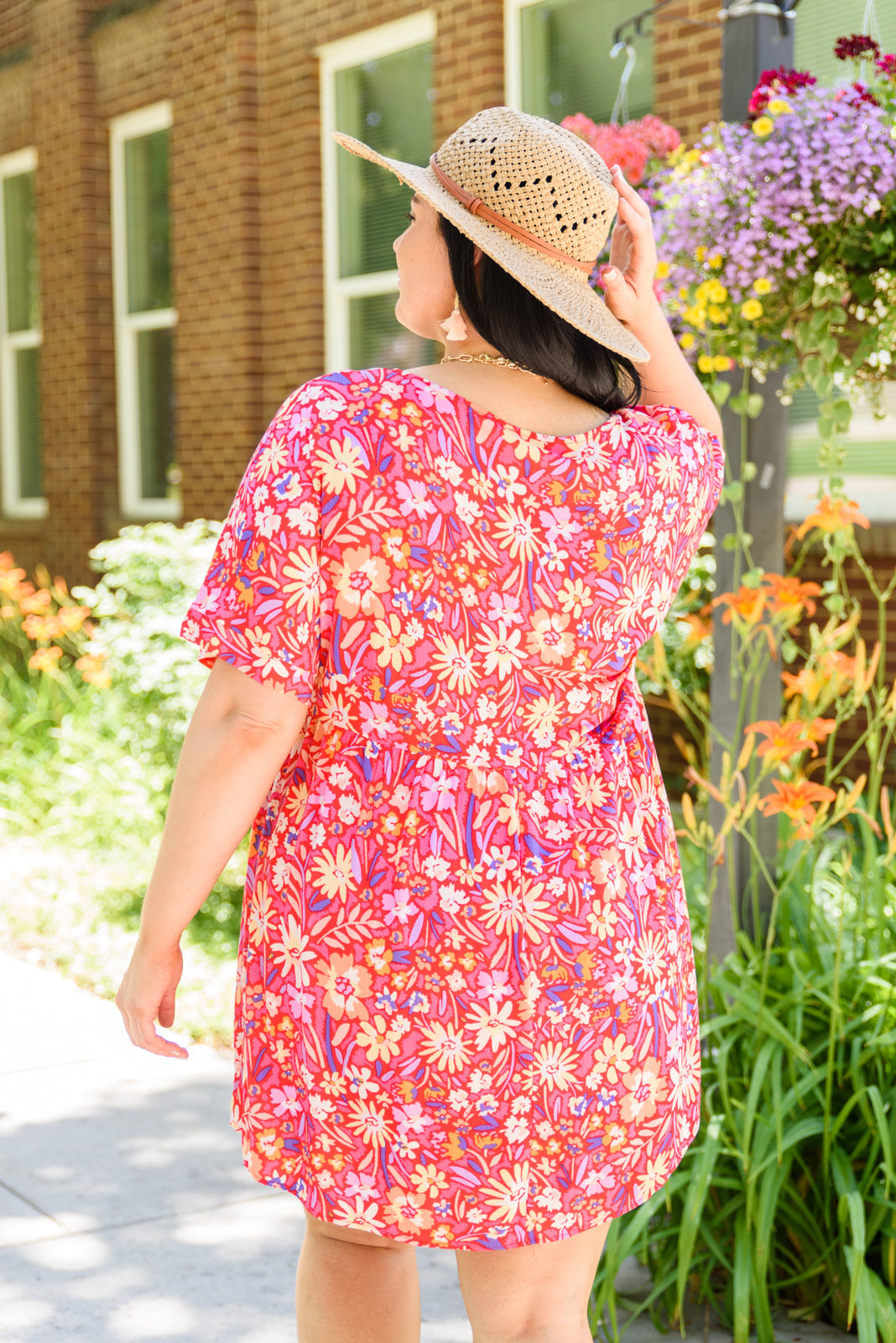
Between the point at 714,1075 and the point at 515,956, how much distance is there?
140 centimetres

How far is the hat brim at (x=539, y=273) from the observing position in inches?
66.9

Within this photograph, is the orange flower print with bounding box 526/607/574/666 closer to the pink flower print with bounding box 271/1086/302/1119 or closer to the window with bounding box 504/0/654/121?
the pink flower print with bounding box 271/1086/302/1119

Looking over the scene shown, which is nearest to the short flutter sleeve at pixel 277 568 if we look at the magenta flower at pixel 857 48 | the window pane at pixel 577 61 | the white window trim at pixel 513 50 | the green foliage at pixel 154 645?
the magenta flower at pixel 857 48

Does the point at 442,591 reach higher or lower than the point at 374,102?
lower

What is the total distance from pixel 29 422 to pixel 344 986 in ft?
34.9

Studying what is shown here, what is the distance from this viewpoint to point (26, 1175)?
3537 millimetres

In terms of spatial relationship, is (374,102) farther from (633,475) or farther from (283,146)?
(633,475)

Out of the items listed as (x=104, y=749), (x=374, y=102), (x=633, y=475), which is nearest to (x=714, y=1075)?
(x=633, y=475)

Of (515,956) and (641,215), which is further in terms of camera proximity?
(641,215)

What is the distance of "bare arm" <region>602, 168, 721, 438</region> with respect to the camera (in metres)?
1.93

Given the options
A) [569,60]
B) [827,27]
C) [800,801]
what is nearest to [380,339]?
[569,60]

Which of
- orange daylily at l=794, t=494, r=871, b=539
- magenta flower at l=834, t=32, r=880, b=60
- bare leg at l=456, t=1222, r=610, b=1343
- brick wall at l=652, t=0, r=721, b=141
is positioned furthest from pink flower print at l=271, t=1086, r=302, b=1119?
brick wall at l=652, t=0, r=721, b=141

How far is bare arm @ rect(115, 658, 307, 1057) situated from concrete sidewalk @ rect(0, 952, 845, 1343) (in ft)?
4.91

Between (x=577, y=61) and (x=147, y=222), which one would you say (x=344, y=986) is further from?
(x=147, y=222)
